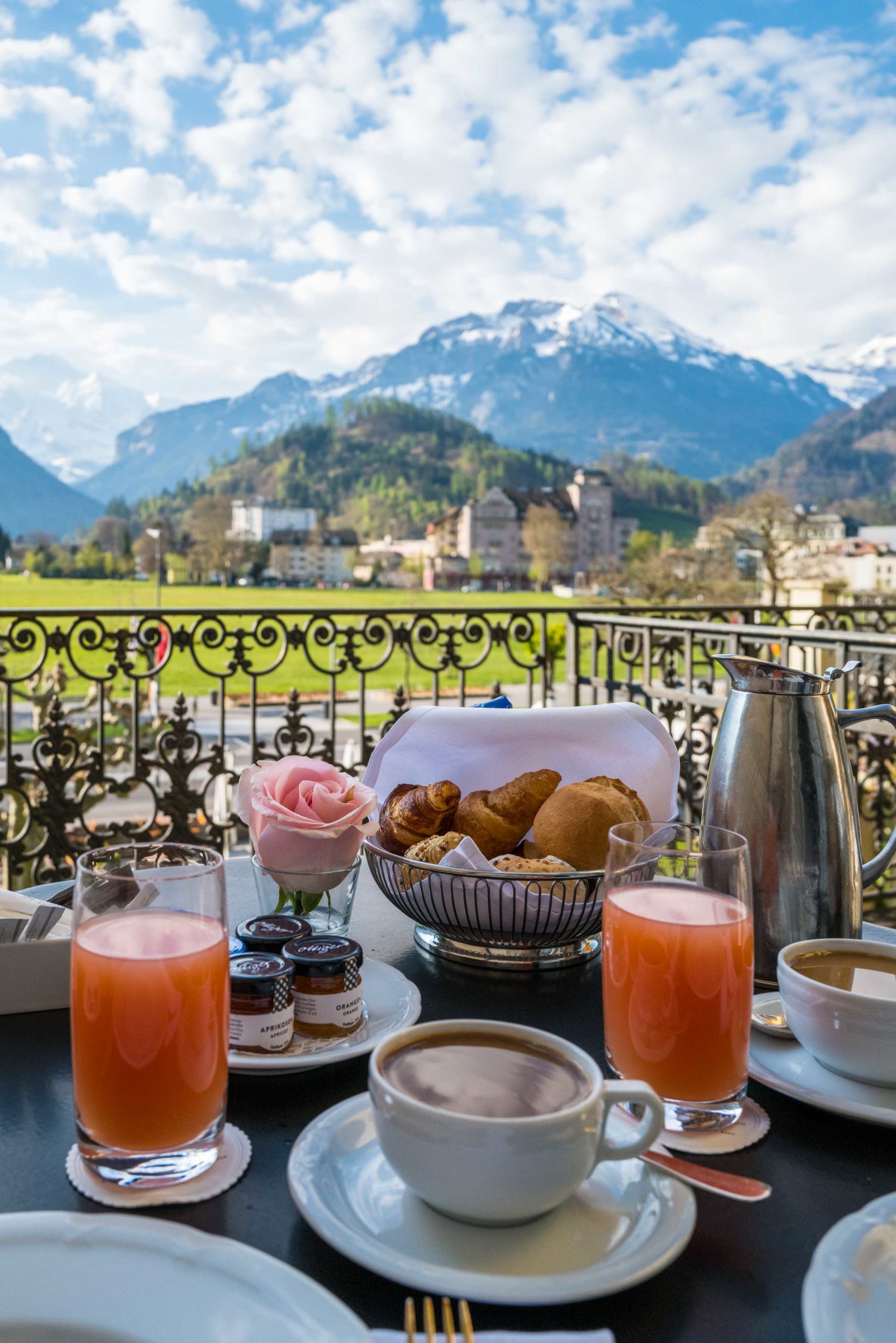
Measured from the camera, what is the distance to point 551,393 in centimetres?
10256

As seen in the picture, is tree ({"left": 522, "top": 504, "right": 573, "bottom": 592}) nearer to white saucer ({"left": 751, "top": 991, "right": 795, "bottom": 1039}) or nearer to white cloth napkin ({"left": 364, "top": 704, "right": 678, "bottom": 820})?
white cloth napkin ({"left": 364, "top": 704, "right": 678, "bottom": 820})

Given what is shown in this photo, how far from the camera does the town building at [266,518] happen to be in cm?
4303

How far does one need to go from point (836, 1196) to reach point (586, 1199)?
156 mm

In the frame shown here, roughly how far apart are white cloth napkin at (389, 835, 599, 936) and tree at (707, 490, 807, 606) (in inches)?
725

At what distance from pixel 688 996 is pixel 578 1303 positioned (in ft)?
0.62

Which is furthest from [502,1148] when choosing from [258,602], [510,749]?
[258,602]

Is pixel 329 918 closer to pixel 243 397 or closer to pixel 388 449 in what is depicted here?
pixel 388 449

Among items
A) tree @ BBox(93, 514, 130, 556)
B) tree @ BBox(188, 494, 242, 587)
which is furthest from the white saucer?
tree @ BBox(93, 514, 130, 556)

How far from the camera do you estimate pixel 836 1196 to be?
0.51 m

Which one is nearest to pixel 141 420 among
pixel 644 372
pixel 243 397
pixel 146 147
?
pixel 243 397

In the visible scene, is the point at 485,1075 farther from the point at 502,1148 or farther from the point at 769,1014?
the point at 769,1014

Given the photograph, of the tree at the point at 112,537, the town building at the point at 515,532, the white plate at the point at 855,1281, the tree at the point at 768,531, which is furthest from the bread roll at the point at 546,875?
the tree at the point at 112,537

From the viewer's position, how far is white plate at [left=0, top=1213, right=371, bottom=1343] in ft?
1.25

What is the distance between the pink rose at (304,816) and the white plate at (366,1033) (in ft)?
0.32
